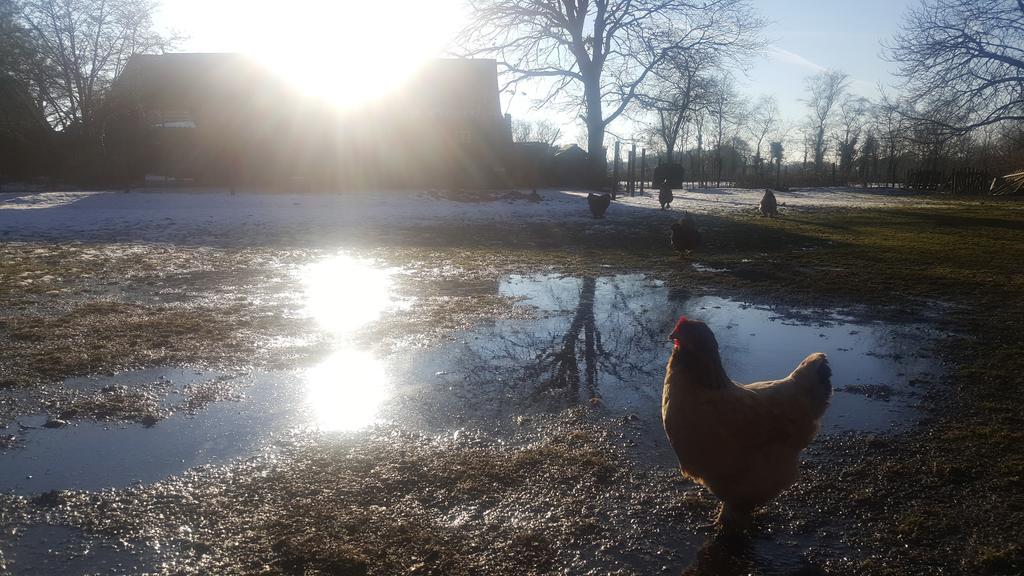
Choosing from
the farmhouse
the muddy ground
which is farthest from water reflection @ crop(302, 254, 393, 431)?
the farmhouse

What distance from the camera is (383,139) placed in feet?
96.7

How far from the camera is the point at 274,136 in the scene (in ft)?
92.0

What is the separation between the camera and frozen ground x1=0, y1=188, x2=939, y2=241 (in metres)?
15.3

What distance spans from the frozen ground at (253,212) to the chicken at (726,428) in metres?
13.7

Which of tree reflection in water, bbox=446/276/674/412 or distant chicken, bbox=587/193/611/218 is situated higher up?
distant chicken, bbox=587/193/611/218

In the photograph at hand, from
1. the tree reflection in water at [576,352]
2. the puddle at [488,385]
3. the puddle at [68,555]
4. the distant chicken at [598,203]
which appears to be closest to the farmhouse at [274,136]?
the distant chicken at [598,203]

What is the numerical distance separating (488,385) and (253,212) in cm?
1597

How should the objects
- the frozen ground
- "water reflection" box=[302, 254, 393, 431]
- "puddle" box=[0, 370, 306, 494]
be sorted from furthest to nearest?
the frozen ground → "water reflection" box=[302, 254, 393, 431] → "puddle" box=[0, 370, 306, 494]

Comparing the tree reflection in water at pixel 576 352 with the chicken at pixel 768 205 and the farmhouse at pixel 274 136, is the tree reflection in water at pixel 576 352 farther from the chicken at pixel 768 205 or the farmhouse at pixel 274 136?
the farmhouse at pixel 274 136

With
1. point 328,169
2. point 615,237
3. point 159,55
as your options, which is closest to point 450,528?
point 615,237

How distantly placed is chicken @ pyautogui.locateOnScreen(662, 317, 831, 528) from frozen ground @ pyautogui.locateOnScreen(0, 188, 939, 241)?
13.7 metres

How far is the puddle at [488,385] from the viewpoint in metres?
3.90

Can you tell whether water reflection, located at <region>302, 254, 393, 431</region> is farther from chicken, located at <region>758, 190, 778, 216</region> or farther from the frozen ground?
chicken, located at <region>758, 190, 778, 216</region>

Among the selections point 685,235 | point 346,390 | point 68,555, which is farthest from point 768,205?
point 68,555
